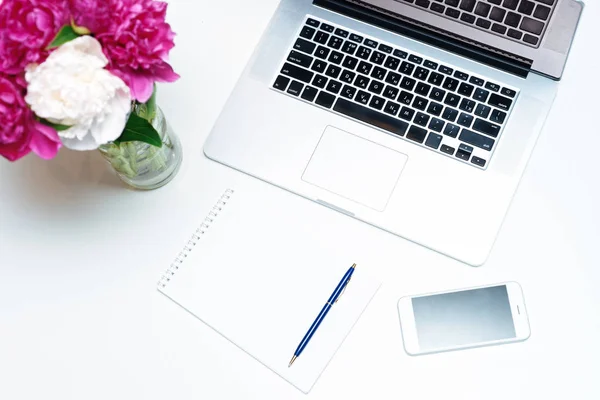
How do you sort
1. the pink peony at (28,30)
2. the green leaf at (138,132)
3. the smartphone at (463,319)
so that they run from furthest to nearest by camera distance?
1. the smartphone at (463,319)
2. the green leaf at (138,132)
3. the pink peony at (28,30)

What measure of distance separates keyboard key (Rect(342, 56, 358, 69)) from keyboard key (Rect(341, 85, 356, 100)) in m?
0.03

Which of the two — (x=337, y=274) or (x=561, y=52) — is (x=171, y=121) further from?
(x=561, y=52)

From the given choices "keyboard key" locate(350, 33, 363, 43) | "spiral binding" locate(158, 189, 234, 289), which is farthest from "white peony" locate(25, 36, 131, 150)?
"keyboard key" locate(350, 33, 363, 43)

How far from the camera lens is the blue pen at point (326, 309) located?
0.74 meters

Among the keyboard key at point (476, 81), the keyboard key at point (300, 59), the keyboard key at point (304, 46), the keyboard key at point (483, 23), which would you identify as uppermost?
the keyboard key at point (483, 23)

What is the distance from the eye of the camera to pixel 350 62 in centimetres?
80

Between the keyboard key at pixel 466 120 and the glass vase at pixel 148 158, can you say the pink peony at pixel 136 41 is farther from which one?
the keyboard key at pixel 466 120

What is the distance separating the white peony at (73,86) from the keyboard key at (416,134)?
395 millimetres

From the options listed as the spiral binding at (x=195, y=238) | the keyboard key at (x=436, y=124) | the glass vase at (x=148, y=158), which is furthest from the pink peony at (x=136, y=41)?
the keyboard key at (x=436, y=124)

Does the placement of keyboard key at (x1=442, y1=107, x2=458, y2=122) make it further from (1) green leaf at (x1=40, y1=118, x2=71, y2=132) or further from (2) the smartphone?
(1) green leaf at (x1=40, y1=118, x2=71, y2=132)

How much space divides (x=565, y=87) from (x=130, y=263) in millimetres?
627

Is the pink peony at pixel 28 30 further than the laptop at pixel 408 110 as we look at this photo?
No

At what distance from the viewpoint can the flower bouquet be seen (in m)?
0.49

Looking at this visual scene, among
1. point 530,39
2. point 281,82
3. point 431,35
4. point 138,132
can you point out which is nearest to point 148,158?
point 138,132
